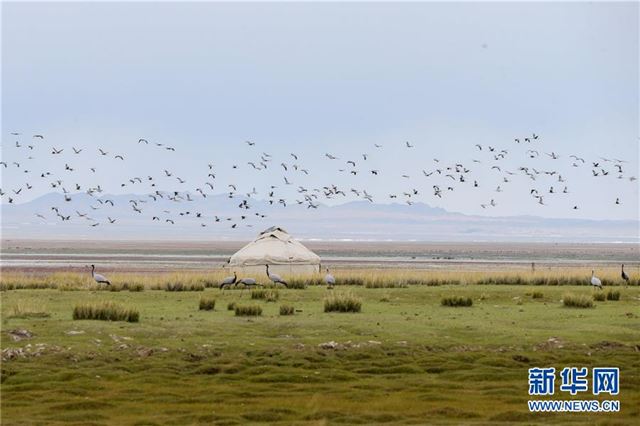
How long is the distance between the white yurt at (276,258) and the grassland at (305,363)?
70.3 ft

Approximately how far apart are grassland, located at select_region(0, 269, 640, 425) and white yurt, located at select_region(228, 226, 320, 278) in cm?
Answer: 2141

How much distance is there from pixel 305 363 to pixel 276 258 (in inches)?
1285

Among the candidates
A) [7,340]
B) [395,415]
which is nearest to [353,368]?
[395,415]

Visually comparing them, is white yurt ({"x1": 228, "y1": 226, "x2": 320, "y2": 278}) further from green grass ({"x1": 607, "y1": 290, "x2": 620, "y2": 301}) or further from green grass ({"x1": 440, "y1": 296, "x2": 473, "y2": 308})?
green grass ({"x1": 440, "y1": 296, "x2": 473, "y2": 308})

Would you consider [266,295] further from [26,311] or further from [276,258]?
[276,258]

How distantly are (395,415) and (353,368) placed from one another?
4.28m

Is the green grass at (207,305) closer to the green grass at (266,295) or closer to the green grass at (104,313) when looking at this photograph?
the green grass at (266,295)

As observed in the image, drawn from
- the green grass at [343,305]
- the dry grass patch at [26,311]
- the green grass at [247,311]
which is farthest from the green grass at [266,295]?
the dry grass patch at [26,311]

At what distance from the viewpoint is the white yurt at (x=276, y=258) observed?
5362 cm

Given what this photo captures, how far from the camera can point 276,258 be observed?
53.8m

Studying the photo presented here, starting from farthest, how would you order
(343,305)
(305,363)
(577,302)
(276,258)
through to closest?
(276,258) → (577,302) → (343,305) → (305,363)

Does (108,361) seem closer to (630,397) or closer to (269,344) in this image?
(269,344)

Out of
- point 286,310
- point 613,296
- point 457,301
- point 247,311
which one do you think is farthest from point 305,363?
point 613,296

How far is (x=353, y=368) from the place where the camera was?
21.0 metres
